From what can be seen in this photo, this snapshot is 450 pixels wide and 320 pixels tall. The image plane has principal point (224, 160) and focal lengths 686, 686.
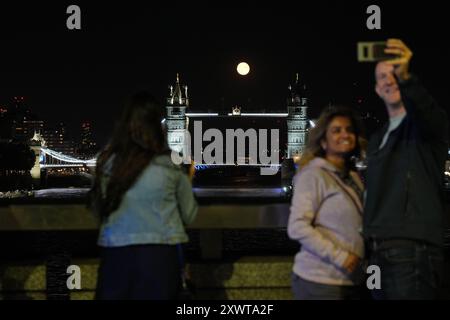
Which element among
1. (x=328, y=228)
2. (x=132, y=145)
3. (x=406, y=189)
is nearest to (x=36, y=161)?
(x=132, y=145)

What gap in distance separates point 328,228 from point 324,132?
1.55 feet

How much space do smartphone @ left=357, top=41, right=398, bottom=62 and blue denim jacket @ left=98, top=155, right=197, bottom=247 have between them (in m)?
0.97

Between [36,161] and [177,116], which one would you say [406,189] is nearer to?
[36,161]

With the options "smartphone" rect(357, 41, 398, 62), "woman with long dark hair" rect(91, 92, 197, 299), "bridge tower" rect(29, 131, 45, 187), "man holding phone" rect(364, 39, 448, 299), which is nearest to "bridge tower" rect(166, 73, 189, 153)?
"bridge tower" rect(29, 131, 45, 187)

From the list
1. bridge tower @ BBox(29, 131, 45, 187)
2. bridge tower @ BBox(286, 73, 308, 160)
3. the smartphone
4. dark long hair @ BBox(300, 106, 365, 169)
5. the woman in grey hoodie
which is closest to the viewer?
the smartphone

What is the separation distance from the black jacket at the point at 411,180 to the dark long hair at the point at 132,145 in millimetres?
981

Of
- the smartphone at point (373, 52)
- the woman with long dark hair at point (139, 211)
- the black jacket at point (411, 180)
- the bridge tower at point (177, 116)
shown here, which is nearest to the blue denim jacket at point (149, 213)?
the woman with long dark hair at point (139, 211)

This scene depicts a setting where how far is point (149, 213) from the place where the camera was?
9.97 feet

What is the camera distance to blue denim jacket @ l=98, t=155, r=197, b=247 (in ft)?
9.87

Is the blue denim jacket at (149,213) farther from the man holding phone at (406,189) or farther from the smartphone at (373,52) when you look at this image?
the smartphone at (373,52)

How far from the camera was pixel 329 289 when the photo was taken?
303cm

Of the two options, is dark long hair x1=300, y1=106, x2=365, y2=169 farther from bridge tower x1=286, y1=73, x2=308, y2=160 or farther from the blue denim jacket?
bridge tower x1=286, y1=73, x2=308, y2=160

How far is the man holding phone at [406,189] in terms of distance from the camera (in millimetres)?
2797
